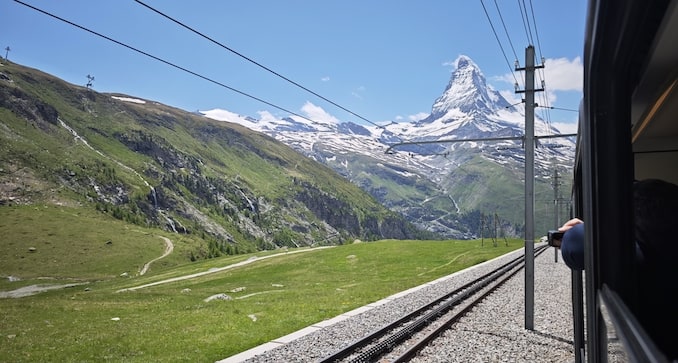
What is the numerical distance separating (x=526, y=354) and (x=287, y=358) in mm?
6291

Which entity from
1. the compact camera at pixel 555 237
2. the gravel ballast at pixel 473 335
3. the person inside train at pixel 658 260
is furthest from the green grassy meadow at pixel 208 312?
the person inside train at pixel 658 260

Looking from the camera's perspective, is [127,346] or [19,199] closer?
[127,346]

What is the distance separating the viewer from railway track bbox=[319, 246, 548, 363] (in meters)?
11.7

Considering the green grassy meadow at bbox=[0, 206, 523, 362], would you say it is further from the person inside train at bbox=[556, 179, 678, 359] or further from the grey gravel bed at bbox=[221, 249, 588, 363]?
the person inside train at bbox=[556, 179, 678, 359]

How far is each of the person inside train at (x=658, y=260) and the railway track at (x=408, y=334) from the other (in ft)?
32.3

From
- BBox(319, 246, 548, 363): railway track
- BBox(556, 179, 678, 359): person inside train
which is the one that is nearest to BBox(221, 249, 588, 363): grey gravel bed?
BBox(319, 246, 548, 363): railway track

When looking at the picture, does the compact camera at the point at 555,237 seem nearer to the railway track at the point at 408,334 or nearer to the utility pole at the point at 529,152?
the railway track at the point at 408,334

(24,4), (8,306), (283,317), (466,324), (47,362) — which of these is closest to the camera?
(24,4)

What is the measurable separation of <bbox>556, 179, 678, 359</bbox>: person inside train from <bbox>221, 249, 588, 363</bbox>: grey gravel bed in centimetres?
1068

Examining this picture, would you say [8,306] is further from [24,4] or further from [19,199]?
[19,199]

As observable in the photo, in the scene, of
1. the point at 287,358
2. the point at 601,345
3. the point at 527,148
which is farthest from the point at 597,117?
the point at 527,148

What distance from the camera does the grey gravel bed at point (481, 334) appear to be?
1230 cm

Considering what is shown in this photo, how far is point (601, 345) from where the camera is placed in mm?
2428

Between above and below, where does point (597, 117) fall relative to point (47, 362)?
above
